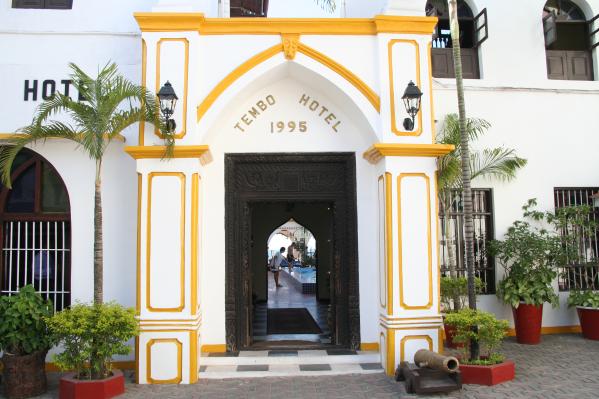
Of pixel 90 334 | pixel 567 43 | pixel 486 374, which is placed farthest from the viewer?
pixel 567 43

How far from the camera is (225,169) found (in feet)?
27.7

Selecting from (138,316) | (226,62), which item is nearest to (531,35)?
(226,62)

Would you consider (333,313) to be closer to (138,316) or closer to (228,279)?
(228,279)

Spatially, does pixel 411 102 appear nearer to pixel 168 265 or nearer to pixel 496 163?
pixel 496 163

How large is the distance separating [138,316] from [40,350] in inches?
49.2

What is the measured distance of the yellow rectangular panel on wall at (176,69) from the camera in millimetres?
7508

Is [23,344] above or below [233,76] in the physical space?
below

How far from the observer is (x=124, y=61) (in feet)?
28.0

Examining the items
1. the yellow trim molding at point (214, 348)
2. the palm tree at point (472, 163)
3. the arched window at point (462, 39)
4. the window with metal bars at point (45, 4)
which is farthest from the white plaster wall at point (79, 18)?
the palm tree at point (472, 163)

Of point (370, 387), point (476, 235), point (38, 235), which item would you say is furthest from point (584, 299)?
point (38, 235)

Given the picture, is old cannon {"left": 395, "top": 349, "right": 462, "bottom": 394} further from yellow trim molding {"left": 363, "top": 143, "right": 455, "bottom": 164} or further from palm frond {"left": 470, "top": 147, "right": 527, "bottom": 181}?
palm frond {"left": 470, "top": 147, "right": 527, "bottom": 181}

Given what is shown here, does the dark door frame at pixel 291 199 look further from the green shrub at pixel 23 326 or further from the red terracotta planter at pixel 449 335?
the green shrub at pixel 23 326

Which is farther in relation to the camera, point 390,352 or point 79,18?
point 79,18

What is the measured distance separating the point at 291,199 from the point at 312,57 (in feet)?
7.25
